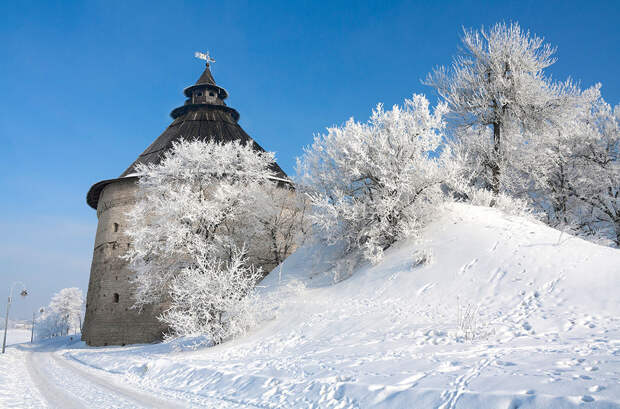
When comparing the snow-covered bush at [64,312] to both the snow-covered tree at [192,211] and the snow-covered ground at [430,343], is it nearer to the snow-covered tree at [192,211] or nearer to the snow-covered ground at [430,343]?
the snow-covered tree at [192,211]

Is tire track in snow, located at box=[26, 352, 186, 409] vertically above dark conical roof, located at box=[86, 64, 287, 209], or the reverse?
dark conical roof, located at box=[86, 64, 287, 209]

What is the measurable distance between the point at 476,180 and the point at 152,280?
617 inches

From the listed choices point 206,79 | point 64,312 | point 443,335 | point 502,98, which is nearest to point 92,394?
point 443,335

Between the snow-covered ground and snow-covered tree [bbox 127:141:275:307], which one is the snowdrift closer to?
the snow-covered ground

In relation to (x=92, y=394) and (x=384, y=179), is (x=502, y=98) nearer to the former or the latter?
(x=384, y=179)

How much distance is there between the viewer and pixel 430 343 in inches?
272

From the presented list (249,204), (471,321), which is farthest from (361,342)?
(249,204)

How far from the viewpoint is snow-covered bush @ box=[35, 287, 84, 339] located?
6025 centimetres

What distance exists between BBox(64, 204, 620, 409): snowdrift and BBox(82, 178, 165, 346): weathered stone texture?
9522 mm

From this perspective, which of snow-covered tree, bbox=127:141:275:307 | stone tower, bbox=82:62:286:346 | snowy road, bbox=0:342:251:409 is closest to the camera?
snowy road, bbox=0:342:251:409

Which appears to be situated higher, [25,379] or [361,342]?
[361,342]

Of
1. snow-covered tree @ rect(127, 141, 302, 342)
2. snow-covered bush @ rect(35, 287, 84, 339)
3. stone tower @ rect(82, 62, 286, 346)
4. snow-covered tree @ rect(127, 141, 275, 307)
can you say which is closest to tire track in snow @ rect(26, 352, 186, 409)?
snow-covered tree @ rect(127, 141, 302, 342)

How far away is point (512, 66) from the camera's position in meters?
17.3

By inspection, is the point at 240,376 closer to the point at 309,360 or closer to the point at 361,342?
the point at 309,360
